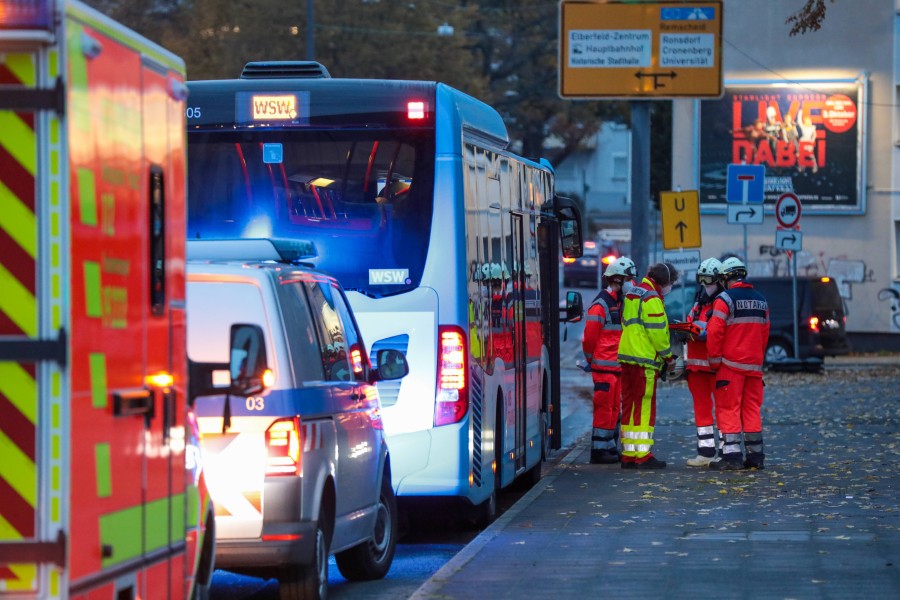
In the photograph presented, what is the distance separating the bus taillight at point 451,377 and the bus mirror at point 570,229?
219 inches

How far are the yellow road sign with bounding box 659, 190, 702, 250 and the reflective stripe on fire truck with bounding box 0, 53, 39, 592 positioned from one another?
19.3 meters

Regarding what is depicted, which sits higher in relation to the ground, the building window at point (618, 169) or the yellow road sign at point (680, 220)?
the building window at point (618, 169)

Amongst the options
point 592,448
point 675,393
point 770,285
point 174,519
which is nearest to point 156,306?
point 174,519

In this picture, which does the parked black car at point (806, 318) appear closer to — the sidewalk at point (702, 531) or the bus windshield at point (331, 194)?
the sidewalk at point (702, 531)

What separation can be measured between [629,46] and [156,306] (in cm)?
1809

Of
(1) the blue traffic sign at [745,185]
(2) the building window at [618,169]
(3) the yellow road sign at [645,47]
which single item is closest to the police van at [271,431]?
(3) the yellow road sign at [645,47]

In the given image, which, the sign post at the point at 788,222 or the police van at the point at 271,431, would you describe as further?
the sign post at the point at 788,222

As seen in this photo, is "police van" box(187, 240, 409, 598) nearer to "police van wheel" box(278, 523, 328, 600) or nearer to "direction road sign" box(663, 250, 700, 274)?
"police van wheel" box(278, 523, 328, 600)

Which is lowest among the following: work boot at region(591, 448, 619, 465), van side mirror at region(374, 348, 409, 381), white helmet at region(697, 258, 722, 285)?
work boot at region(591, 448, 619, 465)

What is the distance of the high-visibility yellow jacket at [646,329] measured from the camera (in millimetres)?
15078

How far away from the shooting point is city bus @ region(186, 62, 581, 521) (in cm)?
1079

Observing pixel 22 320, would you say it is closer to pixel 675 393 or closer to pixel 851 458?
pixel 851 458

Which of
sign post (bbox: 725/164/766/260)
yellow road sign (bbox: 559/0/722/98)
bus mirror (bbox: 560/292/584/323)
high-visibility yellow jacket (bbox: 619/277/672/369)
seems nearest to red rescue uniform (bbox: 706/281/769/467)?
high-visibility yellow jacket (bbox: 619/277/672/369)

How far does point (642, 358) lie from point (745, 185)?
10.7 m
